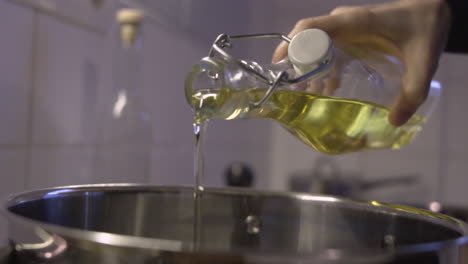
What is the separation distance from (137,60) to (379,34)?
32 cm

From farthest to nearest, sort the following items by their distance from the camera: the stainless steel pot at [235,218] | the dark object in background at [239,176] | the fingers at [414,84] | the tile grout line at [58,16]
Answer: the dark object in background at [239,176] < the tile grout line at [58,16] < the fingers at [414,84] < the stainless steel pot at [235,218]

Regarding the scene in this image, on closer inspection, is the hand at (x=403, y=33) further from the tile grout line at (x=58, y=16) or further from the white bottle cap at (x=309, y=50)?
the tile grout line at (x=58, y=16)

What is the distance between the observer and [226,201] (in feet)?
1.22

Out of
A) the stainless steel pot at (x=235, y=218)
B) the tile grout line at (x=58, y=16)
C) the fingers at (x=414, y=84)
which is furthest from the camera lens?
the tile grout line at (x=58, y=16)

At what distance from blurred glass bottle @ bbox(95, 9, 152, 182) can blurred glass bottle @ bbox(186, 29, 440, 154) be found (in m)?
0.24

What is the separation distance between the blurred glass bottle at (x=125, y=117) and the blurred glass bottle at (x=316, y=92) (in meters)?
0.24

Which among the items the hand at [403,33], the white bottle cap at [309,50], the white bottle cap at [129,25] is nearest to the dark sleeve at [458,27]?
the hand at [403,33]

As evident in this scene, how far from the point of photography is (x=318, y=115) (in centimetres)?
41

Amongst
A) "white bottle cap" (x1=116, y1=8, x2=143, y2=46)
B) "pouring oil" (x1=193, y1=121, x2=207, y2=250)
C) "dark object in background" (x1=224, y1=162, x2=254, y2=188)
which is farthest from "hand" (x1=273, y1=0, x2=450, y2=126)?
"dark object in background" (x1=224, y1=162, x2=254, y2=188)

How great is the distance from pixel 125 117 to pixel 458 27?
1.25ft

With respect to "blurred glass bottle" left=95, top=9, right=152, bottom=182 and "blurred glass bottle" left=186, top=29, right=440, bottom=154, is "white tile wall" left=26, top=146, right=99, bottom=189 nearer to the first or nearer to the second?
"blurred glass bottle" left=95, top=9, right=152, bottom=182

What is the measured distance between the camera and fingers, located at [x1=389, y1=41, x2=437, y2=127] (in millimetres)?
425

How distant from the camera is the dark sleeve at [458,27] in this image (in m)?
0.48

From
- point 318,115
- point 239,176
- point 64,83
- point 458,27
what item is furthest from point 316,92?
point 239,176
